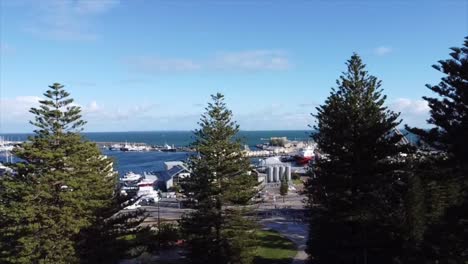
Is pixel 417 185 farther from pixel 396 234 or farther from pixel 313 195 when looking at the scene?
pixel 313 195

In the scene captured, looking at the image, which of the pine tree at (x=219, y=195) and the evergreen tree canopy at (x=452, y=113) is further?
the pine tree at (x=219, y=195)

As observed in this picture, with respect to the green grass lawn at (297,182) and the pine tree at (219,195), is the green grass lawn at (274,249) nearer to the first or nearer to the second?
the pine tree at (219,195)

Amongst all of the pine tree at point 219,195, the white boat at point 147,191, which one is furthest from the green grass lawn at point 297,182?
the pine tree at point 219,195

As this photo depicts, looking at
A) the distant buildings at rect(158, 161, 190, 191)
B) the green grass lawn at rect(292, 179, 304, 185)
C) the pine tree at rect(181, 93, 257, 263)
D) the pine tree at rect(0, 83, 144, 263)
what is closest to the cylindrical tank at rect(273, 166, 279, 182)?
the green grass lawn at rect(292, 179, 304, 185)

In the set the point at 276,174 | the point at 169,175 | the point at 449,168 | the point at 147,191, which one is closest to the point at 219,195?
the point at 449,168

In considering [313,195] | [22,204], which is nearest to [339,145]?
[313,195]

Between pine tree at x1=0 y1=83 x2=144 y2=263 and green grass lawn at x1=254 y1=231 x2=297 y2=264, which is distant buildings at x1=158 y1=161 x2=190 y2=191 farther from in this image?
pine tree at x1=0 y1=83 x2=144 y2=263
